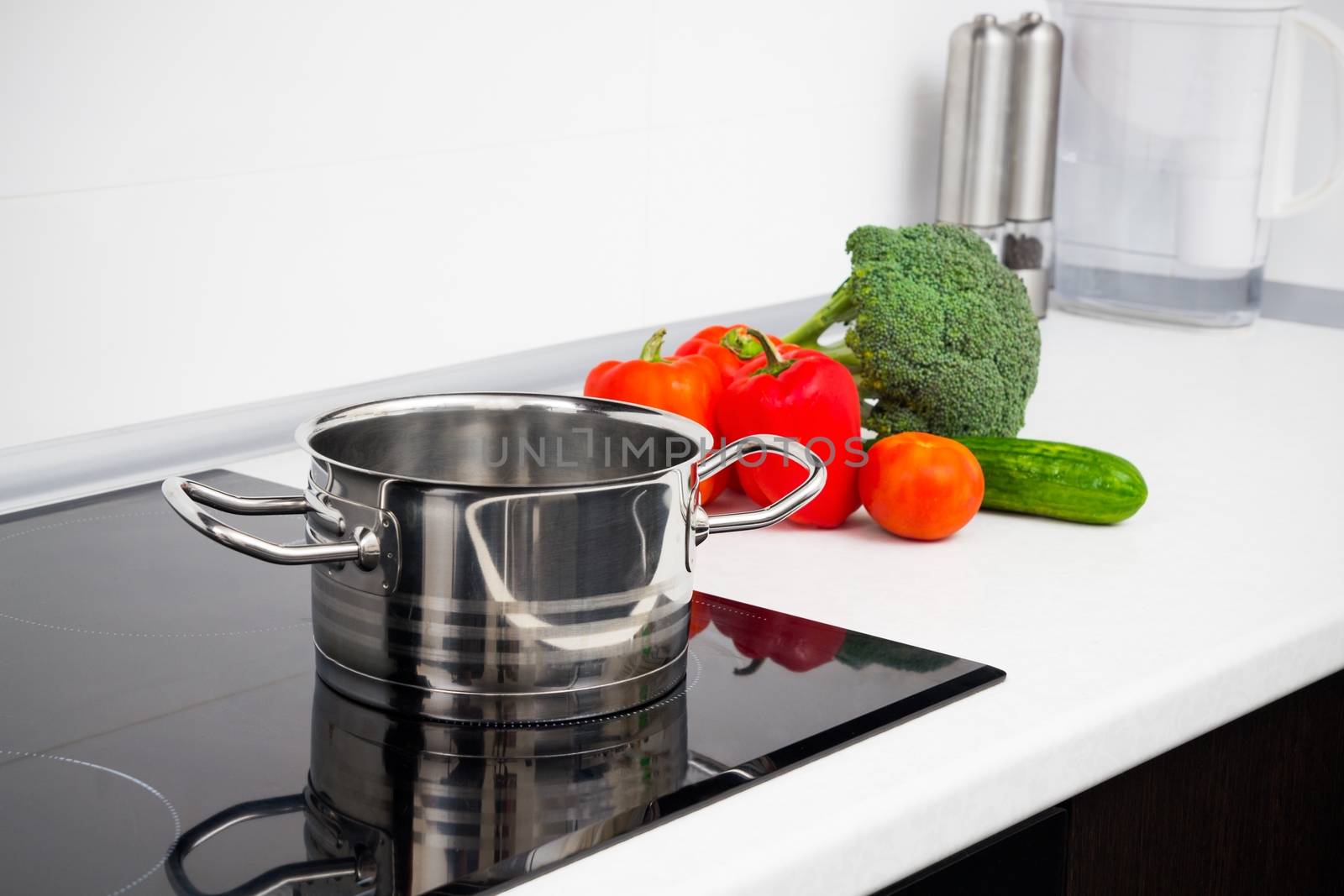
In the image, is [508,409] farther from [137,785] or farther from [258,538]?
[137,785]

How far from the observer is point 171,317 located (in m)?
1.11

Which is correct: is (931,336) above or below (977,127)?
below

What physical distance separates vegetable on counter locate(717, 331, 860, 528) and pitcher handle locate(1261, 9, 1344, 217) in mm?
903

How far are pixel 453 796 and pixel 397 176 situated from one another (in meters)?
0.74

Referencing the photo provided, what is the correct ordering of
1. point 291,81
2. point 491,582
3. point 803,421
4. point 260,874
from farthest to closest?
point 291,81 < point 803,421 < point 491,582 < point 260,874

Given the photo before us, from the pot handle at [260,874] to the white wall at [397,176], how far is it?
21.6 inches

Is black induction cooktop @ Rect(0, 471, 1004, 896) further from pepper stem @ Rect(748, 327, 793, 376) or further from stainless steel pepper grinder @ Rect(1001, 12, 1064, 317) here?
stainless steel pepper grinder @ Rect(1001, 12, 1064, 317)

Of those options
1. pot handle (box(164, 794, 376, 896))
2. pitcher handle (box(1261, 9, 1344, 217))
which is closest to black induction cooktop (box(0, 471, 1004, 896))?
pot handle (box(164, 794, 376, 896))

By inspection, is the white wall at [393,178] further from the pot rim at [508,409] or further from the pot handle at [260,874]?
the pot handle at [260,874]

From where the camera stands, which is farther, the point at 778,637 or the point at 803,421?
the point at 803,421

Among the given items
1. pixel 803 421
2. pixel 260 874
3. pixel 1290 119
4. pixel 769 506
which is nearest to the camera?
pixel 260 874

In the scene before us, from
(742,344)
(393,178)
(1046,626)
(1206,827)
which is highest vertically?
(393,178)

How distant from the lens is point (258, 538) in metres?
0.69

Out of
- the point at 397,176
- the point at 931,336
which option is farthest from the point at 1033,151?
the point at 397,176
